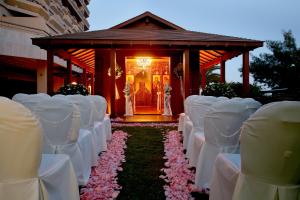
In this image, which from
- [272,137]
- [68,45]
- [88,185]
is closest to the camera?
[272,137]

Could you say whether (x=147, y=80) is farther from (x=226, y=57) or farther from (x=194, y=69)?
(x=226, y=57)

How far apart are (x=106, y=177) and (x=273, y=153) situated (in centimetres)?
308

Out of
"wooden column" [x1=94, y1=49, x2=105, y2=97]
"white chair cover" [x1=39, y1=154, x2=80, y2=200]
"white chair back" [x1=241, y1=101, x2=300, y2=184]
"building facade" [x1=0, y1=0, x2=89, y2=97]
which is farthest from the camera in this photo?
"building facade" [x1=0, y1=0, x2=89, y2=97]

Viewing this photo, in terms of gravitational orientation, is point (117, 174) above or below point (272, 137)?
below

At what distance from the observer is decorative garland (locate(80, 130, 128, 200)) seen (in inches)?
149

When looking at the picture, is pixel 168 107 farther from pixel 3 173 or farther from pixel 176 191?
pixel 3 173

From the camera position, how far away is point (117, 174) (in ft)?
15.4

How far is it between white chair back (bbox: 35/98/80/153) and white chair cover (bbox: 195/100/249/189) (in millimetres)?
1651

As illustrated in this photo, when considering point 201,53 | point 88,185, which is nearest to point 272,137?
point 88,185

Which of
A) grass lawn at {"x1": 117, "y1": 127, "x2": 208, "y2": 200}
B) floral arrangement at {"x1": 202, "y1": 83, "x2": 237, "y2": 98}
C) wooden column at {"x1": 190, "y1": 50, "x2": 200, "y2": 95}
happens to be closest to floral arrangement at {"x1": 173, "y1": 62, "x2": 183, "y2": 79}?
wooden column at {"x1": 190, "y1": 50, "x2": 200, "y2": 95}

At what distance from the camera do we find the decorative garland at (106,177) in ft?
12.4

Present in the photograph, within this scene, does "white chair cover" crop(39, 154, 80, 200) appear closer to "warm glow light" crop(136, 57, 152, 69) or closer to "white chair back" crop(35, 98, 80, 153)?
"white chair back" crop(35, 98, 80, 153)

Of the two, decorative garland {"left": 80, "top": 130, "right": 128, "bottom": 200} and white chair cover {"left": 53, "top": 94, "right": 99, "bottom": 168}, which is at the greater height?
white chair cover {"left": 53, "top": 94, "right": 99, "bottom": 168}

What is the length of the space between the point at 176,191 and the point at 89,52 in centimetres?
1240
